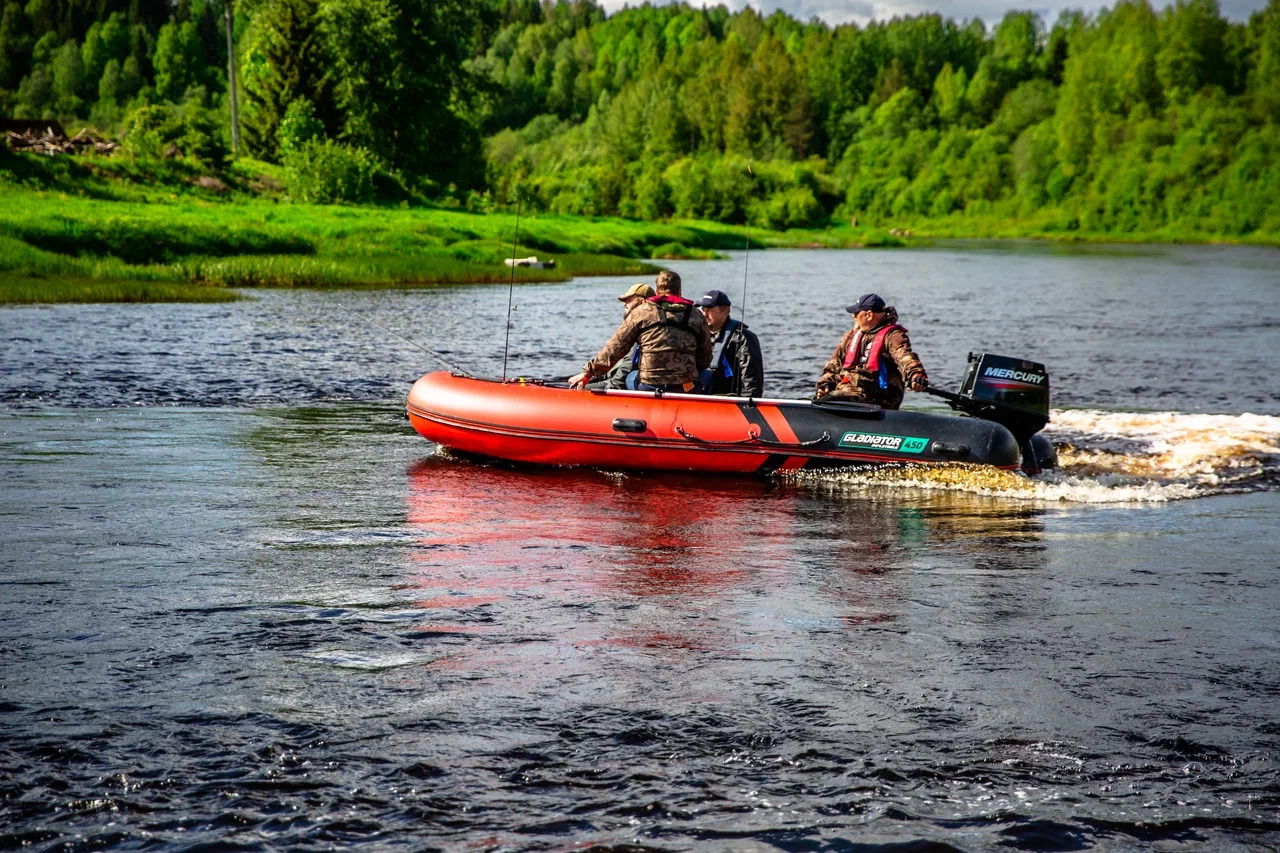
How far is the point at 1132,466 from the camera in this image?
11.6m

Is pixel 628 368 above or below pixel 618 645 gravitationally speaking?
above

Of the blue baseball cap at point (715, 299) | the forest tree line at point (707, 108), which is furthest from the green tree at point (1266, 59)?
the blue baseball cap at point (715, 299)

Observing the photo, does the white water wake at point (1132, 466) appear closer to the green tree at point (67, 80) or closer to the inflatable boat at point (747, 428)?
the inflatable boat at point (747, 428)

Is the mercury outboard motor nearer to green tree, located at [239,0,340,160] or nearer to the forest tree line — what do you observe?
the forest tree line

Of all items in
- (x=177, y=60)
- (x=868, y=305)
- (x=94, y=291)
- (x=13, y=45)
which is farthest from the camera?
(x=13, y=45)

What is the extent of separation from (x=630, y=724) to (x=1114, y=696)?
7.27ft

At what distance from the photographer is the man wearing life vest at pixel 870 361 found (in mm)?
10805

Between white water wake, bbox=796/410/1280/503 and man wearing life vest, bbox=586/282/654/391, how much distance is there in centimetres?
171

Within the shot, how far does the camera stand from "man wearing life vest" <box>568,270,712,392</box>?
11039mm

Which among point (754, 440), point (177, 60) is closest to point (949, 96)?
point (177, 60)

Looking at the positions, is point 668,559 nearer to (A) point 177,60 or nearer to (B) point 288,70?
(B) point 288,70

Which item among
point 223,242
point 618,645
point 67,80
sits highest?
point 67,80

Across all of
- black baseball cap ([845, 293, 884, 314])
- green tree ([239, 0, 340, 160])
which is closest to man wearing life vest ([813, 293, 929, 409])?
black baseball cap ([845, 293, 884, 314])

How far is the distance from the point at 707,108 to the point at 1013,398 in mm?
126331
